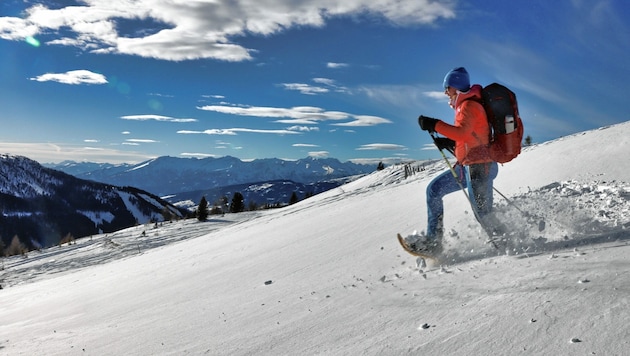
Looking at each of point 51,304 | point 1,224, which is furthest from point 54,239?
point 51,304

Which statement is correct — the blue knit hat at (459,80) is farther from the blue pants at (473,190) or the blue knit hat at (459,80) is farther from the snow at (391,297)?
the snow at (391,297)

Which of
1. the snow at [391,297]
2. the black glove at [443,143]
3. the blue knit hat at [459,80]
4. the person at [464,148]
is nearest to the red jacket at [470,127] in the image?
the person at [464,148]

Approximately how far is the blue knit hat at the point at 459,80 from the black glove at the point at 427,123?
48cm

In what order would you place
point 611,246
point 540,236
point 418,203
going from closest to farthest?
point 611,246
point 540,236
point 418,203


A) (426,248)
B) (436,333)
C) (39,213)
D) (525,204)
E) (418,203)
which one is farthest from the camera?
(39,213)

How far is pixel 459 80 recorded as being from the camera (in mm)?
4586

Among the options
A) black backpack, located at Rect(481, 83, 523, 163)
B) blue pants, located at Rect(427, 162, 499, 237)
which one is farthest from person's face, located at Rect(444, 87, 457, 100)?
blue pants, located at Rect(427, 162, 499, 237)

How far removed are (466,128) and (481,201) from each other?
901mm

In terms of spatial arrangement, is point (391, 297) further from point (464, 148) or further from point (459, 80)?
point (459, 80)

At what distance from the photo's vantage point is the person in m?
4.39

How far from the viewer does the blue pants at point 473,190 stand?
4.68m

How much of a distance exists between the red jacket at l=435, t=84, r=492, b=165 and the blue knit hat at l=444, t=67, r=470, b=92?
11 centimetres

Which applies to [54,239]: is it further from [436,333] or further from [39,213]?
[436,333]

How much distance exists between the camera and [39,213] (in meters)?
199
